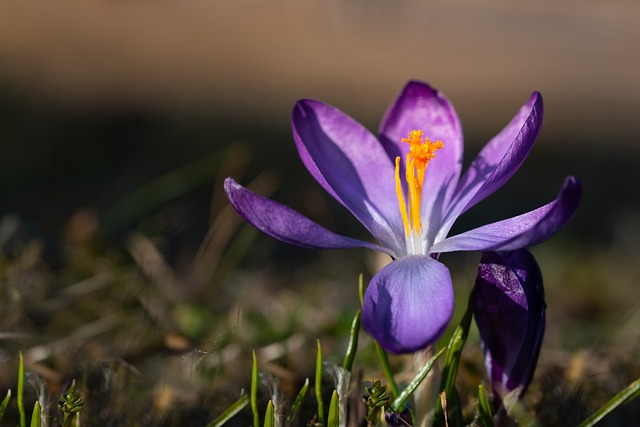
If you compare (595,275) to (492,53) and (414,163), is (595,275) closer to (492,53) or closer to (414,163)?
(414,163)

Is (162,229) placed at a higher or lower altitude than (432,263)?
lower

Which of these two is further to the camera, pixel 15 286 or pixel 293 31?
pixel 293 31

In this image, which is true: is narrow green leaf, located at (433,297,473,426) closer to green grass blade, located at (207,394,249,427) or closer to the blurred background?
green grass blade, located at (207,394,249,427)

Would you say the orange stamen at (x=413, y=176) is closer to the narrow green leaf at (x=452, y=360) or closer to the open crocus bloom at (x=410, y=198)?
the open crocus bloom at (x=410, y=198)

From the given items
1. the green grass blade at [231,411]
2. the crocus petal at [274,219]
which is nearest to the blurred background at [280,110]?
the green grass blade at [231,411]

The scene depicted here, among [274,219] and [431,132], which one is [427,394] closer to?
[274,219]

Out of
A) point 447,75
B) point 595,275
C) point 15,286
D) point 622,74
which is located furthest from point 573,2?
point 15,286
